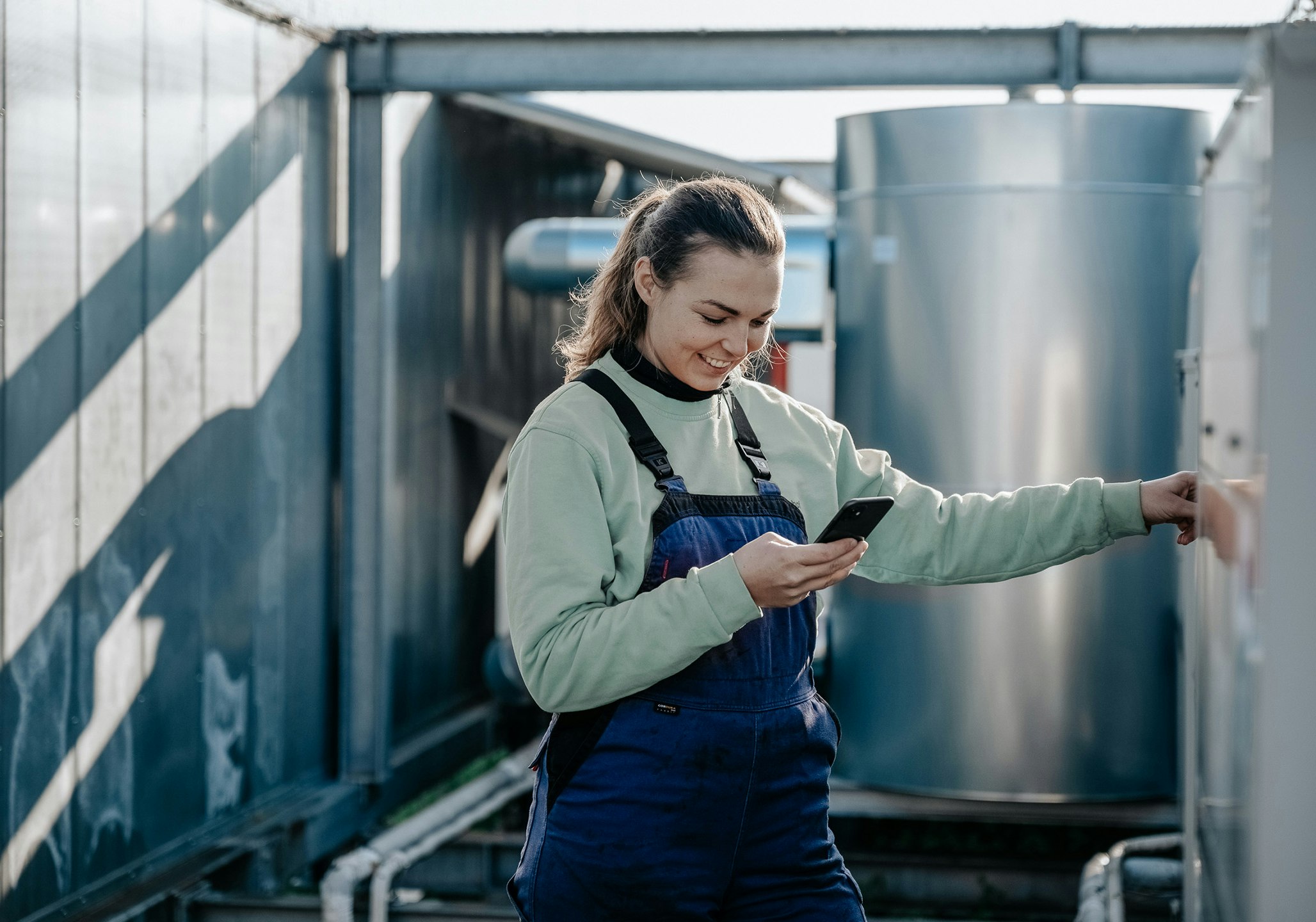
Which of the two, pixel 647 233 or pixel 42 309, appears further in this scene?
pixel 42 309

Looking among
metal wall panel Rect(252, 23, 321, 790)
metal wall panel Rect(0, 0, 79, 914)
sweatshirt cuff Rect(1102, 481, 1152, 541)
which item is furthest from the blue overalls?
metal wall panel Rect(252, 23, 321, 790)

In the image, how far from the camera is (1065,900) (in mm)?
4320

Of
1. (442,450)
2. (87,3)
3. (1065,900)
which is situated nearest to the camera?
(87,3)

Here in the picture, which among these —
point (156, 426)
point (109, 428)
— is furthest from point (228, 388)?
point (109, 428)

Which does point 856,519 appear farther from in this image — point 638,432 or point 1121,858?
point 1121,858

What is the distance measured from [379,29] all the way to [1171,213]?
2715 mm

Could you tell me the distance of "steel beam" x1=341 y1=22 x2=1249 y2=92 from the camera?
14.6 ft

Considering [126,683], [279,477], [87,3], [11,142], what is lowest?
[126,683]

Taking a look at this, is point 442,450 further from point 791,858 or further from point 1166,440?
point 791,858

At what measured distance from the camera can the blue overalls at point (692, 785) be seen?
6.17 feet

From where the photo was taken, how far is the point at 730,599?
174 cm

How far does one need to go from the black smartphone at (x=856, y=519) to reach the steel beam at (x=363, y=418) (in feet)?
11.2

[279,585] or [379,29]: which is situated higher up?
[379,29]

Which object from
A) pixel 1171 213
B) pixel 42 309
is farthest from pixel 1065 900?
pixel 42 309
